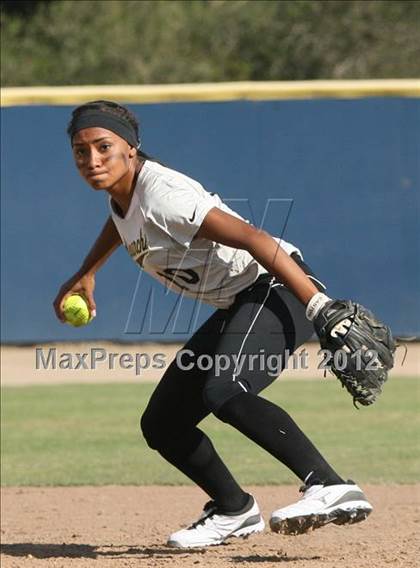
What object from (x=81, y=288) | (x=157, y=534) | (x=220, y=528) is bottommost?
(x=157, y=534)

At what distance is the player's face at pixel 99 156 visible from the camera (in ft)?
11.0

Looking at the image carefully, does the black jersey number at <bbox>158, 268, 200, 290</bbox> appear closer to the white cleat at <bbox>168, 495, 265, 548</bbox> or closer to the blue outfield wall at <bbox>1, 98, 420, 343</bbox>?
the white cleat at <bbox>168, 495, 265, 548</bbox>

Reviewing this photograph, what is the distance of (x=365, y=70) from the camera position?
1659 centimetres

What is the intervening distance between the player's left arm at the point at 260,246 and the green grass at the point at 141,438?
2.38 meters

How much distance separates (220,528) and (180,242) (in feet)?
3.64

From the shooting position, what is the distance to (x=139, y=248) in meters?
3.47

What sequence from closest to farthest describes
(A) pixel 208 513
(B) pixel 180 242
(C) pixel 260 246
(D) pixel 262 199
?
(C) pixel 260 246, (B) pixel 180 242, (A) pixel 208 513, (D) pixel 262 199


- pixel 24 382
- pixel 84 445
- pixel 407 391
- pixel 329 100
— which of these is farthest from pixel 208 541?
pixel 329 100

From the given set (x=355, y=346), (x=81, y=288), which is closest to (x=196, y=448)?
(x=81, y=288)

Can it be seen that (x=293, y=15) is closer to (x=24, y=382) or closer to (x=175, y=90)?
(x=175, y=90)

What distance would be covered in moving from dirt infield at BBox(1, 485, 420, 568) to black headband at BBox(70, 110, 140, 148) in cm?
139

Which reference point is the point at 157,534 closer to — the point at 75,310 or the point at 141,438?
the point at 75,310

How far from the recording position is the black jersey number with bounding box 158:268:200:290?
348 cm

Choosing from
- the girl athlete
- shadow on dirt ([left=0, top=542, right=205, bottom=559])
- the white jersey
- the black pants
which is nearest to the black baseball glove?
the girl athlete
